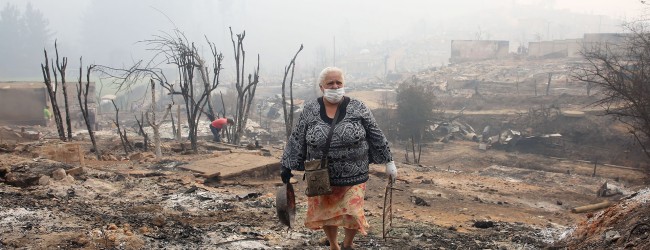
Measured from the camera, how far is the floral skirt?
3829 millimetres

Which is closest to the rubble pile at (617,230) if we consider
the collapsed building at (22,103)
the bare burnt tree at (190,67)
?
→ the bare burnt tree at (190,67)

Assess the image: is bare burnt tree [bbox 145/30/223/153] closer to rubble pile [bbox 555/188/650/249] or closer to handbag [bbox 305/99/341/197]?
handbag [bbox 305/99/341/197]

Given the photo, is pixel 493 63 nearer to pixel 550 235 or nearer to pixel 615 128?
pixel 615 128

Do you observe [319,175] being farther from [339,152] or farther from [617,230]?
[617,230]

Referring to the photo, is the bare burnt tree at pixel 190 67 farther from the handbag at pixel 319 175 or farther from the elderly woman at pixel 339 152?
the handbag at pixel 319 175

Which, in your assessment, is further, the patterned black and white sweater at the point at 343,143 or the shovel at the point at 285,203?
the shovel at the point at 285,203

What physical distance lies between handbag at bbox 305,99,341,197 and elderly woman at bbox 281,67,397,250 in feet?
0.12

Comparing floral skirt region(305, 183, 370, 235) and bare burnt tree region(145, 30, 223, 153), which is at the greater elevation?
bare burnt tree region(145, 30, 223, 153)

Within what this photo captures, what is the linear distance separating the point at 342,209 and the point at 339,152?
426mm

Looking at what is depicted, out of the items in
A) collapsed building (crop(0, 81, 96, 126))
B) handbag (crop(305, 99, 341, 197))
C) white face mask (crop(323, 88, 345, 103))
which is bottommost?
collapsed building (crop(0, 81, 96, 126))

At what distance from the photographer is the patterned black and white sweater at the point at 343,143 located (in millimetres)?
3783

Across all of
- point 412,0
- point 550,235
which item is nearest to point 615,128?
point 550,235

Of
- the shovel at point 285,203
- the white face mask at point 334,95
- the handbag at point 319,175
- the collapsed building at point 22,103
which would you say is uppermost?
the white face mask at point 334,95

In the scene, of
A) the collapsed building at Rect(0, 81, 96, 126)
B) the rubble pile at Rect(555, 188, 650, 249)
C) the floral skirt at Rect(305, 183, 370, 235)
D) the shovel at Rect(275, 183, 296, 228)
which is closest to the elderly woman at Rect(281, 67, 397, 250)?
the floral skirt at Rect(305, 183, 370, 235)
